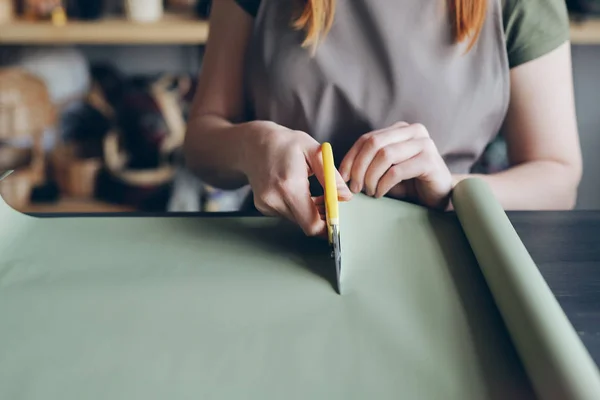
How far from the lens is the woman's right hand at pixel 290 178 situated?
42 cm

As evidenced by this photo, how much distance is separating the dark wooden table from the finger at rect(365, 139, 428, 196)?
9cm

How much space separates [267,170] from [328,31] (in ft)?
0.67

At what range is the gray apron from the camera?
58 cm

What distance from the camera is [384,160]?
46 cm

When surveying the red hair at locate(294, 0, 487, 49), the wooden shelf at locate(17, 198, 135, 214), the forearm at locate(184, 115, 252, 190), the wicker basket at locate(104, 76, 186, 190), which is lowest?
the wooden shelf at locate(17, 198, 135, 214)

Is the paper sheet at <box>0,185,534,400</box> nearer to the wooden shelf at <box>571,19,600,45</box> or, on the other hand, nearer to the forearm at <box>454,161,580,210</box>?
the forearm at <box>454,161,580,210</box>

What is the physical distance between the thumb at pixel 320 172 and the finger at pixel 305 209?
15 mm

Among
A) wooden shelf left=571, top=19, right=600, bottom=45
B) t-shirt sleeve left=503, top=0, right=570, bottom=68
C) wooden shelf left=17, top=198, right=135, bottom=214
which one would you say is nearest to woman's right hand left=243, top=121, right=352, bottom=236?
t-shirt sleeve left=503, top=0, right=570, bottom=68

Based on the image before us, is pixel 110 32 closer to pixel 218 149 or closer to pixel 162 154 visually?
pixel 162 154

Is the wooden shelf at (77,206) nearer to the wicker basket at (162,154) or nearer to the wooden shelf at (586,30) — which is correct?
the wicker basket at (162,154)

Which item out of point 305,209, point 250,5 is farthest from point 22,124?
point 305,209

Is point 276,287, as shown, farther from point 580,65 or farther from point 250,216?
point 580,65

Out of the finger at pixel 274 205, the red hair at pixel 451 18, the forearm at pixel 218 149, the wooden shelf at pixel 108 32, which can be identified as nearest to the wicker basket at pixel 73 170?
the wooden shelf at pixel 108 32

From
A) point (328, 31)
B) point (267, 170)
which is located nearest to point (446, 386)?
point (267, 170)
